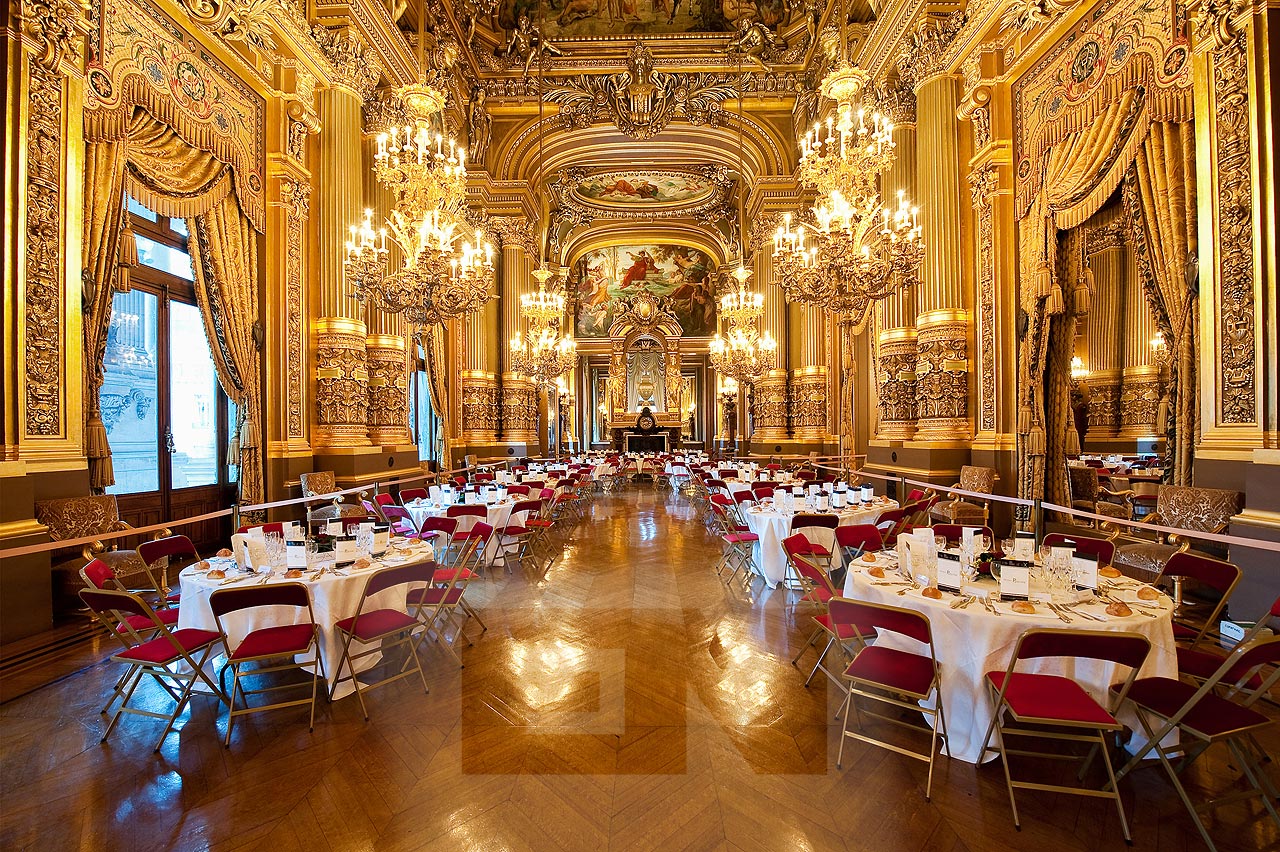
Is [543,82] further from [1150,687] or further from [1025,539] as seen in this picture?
[1150,687]

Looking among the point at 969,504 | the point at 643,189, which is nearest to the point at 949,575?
the point at 969,504

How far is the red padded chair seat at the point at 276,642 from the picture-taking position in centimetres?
294

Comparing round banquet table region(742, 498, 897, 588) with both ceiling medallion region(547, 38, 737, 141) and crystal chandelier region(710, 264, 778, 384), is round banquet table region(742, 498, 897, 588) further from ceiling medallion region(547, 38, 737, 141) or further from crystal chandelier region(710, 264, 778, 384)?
ceiling medallion region(547, 38, 737, 141)

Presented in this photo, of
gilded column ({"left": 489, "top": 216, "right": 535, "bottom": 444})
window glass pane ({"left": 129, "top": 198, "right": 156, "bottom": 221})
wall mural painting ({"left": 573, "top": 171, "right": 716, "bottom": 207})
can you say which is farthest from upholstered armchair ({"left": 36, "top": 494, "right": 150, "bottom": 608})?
wall mural painting ({"left": 573, "top": 171, "right": 716, "bottom": 207})

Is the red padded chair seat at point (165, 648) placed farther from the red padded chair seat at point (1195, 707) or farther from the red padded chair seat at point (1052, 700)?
the red padded chair seat at point (1195, 707)

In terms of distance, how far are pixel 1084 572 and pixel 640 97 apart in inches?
512

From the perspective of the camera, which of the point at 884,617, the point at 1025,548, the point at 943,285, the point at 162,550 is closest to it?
the point at 884,617

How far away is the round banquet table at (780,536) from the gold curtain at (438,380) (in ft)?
27.4

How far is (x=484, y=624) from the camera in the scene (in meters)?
4.56

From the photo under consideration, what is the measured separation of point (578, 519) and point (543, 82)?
9.90m

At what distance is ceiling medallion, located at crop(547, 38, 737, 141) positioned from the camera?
12.9m

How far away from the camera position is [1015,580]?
281cm

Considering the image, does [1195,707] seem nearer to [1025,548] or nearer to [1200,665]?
[1200,665]


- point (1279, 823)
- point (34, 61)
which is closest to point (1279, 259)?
point (1279, 823)
